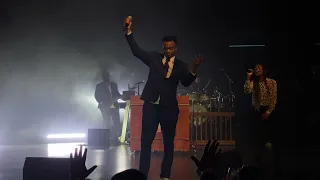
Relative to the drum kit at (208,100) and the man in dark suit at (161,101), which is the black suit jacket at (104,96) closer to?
the drum kit at (208,100)

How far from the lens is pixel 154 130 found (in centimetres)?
359

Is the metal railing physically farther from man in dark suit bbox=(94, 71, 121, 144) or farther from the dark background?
man in dark suit bbox=(94, 71, 121, 144)

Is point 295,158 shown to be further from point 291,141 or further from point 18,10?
point 18,10

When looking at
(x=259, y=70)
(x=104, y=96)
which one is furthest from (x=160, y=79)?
(x=104, y=96)

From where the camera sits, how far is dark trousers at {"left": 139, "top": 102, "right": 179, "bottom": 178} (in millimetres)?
3561

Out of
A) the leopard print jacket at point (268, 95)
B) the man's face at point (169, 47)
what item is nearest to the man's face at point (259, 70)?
the leopard print jacket at point (268, 95)

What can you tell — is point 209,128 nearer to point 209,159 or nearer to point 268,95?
point 268,95

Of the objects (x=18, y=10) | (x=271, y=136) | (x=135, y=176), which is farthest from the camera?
(x=18, y=10)

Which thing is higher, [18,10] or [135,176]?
[18,10]

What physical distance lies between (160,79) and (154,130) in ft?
1.66

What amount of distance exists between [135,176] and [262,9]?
6943mm

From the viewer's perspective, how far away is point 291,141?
24.2 ft

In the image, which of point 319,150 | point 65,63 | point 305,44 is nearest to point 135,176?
point 319,150

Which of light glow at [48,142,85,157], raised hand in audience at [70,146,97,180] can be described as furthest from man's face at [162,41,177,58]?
light glow at [48,142,85,157]
